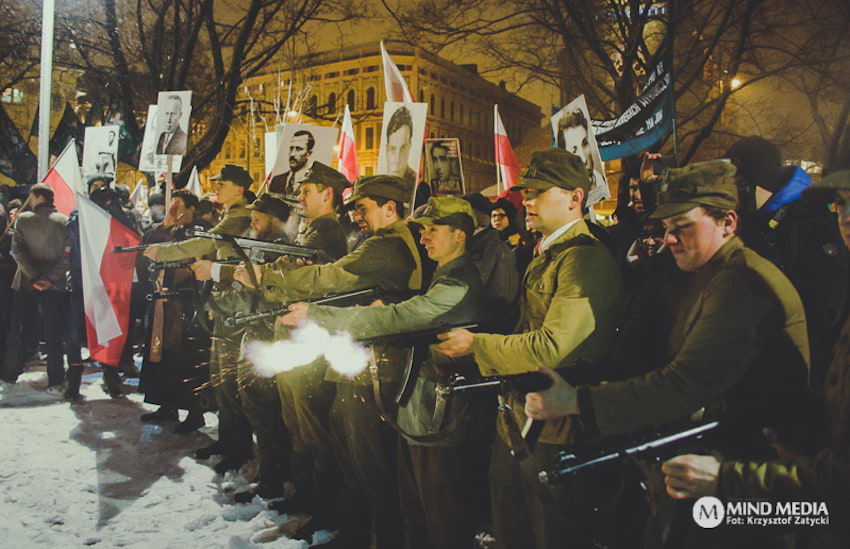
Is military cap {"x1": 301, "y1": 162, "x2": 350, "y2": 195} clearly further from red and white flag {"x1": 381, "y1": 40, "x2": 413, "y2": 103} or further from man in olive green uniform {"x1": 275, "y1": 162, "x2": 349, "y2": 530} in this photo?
red and white flag {"x1": 381, "y1": 40, "x2": 413, "y2": 103}

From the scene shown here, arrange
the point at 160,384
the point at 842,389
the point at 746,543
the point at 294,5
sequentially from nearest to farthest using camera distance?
the point at 842,389 < the point at 746,543 < the point at 160,384 < the point at 294,5

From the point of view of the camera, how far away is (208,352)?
7551 millimetres

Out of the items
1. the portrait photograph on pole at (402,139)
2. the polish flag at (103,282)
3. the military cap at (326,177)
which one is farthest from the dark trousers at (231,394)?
the portrait photograph on pole at (402,139)

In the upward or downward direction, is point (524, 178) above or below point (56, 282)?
above

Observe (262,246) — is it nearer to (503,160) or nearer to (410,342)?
(410,342)

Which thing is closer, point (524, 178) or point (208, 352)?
point (524, 178)

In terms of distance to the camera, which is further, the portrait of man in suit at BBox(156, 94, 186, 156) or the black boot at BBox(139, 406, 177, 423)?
the portrait of man in suit at BBox(156, 94, 186, 156)

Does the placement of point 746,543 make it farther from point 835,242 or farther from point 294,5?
point 294,5

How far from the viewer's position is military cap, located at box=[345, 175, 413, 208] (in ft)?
14.3

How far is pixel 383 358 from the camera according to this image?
4.02 m

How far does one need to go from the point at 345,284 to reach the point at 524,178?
1541 mm

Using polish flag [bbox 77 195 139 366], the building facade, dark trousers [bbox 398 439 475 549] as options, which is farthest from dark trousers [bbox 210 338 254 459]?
the building facade

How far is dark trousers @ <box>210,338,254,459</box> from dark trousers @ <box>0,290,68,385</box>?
12.9ft

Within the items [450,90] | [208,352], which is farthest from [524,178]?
[450,90]
